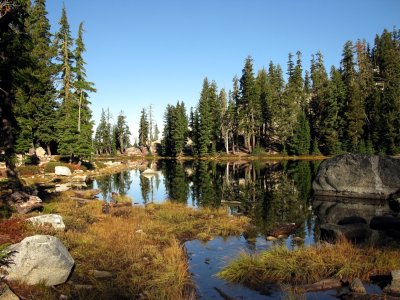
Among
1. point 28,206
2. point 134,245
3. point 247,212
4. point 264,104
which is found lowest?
point 247,212

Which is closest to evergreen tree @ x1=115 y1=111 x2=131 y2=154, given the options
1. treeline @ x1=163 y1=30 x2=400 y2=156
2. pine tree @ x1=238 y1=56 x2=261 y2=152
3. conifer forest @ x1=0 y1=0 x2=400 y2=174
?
conifer forest @ x1=0 y1=0 x2=400 y2=174

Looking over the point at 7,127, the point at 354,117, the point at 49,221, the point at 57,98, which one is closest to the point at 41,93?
the point at 57,98

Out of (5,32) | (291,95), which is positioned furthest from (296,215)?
(291,95)

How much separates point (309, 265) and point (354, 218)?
8909 millimetres

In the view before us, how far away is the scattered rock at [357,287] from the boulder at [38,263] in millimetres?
7785

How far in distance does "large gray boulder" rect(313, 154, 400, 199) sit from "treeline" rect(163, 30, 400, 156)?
43.5m

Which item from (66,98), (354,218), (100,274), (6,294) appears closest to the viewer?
(6,294)

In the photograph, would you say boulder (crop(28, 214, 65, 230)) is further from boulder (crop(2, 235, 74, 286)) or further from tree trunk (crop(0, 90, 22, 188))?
tree trunk (crop(0, 90, 22, 188))

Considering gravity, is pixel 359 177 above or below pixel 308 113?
below

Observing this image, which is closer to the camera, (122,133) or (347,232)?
(347,232)

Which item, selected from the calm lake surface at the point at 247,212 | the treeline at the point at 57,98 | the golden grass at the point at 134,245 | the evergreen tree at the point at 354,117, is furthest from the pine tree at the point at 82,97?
the evergreen tree at the point at 354,117

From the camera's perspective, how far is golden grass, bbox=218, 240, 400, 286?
10.7 metres

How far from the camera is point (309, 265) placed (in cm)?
1132

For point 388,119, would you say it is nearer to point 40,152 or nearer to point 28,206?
point 40,152
